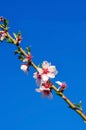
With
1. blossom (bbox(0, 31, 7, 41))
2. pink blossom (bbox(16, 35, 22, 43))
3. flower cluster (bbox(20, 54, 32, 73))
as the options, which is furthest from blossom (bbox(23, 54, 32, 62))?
blossom (bbox(0, 31, 7, 41))

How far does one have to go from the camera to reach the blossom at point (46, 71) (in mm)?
8078

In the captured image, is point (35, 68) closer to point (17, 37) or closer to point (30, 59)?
point (30, 59)

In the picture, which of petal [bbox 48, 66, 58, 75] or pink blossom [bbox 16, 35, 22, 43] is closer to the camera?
petal [bbox 48, 66, 58, 75]

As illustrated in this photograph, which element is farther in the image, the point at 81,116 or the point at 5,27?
the point at 5,27

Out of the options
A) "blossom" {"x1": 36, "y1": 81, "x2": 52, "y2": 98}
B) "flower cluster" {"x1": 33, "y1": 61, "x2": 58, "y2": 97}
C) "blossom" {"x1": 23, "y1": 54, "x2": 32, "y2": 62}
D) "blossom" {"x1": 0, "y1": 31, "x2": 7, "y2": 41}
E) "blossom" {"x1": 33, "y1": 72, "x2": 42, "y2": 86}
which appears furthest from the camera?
"blossom" {"x1": 0, "y1": 31, "x2": 7, "y2": 41}

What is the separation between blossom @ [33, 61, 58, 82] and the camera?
808cm

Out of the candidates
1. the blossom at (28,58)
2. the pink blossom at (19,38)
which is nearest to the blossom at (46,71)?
the blossom at (28,58)

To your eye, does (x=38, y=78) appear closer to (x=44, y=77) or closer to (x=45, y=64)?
(x=44, y=77)

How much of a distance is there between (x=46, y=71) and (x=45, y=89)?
1.97ft

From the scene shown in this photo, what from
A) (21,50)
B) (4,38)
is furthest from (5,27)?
(21,50)

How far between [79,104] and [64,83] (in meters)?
0.82

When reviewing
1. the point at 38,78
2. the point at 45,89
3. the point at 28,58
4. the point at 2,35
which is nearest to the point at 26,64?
the point at 28,58

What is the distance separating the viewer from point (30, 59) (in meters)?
8.38

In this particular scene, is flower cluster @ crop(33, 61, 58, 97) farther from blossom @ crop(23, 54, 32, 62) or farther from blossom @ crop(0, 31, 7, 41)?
blossom @ crop(0, 31, 7, 41)
